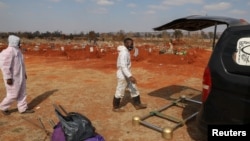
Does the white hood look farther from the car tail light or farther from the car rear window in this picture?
the car rear window

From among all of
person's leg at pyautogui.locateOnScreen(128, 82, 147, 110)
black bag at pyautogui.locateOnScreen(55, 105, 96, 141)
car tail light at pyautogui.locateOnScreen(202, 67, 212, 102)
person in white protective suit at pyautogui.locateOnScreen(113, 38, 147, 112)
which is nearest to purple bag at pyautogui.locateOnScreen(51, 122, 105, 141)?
black bag at pyautogui.locateOnScreen(55, 105, 96, 141)

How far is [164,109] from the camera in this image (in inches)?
232

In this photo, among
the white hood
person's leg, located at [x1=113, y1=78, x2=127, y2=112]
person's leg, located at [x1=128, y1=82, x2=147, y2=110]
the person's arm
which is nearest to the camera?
the person's arm

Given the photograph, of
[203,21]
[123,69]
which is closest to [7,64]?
[123,69]

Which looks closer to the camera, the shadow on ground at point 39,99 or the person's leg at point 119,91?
the person's leg at point 119,91

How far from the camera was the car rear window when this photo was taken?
115 inches

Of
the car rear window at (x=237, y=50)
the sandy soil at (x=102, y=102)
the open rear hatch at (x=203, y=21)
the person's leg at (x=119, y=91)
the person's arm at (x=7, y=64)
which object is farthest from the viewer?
the person's leg at (x=119, y=91)

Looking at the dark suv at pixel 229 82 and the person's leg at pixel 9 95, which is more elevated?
the dark suv at pixel 229 82

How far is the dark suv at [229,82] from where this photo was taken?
2.93 metres

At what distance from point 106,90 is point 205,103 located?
506 centimetres

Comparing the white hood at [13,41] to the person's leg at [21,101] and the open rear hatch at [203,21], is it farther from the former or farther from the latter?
the open rear hatch at [203,21]

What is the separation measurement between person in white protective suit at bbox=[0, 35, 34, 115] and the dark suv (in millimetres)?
4230

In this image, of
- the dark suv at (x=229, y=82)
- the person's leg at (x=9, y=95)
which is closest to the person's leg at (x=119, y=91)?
the person's leg at (x=9, y=95)

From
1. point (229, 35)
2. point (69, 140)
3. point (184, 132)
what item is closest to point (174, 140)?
point (184, 132)
